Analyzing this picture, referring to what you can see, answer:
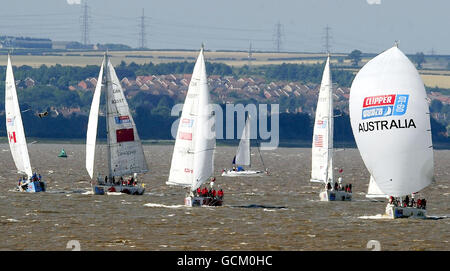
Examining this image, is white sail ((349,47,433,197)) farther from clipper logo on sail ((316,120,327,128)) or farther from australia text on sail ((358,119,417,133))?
clipper logo on sail ((316,120,327,128))

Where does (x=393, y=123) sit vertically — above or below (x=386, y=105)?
below

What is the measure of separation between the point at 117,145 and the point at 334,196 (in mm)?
16250

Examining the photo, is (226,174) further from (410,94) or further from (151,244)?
(151,244)

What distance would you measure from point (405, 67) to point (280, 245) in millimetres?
14899

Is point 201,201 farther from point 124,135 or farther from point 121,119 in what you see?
point 121,119

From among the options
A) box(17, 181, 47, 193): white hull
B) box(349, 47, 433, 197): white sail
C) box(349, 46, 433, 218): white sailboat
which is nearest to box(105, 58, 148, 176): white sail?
box(17, 181, 47, 193): white hull

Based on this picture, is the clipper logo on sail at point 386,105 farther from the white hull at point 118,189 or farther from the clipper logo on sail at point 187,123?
the white hull at point 118,189

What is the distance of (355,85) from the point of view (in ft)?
197

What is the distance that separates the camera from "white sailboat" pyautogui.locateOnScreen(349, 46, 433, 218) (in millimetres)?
58750

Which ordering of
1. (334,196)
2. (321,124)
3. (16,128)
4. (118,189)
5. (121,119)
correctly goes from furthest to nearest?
(321,124), (16,128), (121,119), (118,189), (334,196)

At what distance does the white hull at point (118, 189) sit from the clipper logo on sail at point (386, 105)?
25.6m

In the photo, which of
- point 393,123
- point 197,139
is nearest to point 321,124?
point 197,139

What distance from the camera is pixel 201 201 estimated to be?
69500mm
